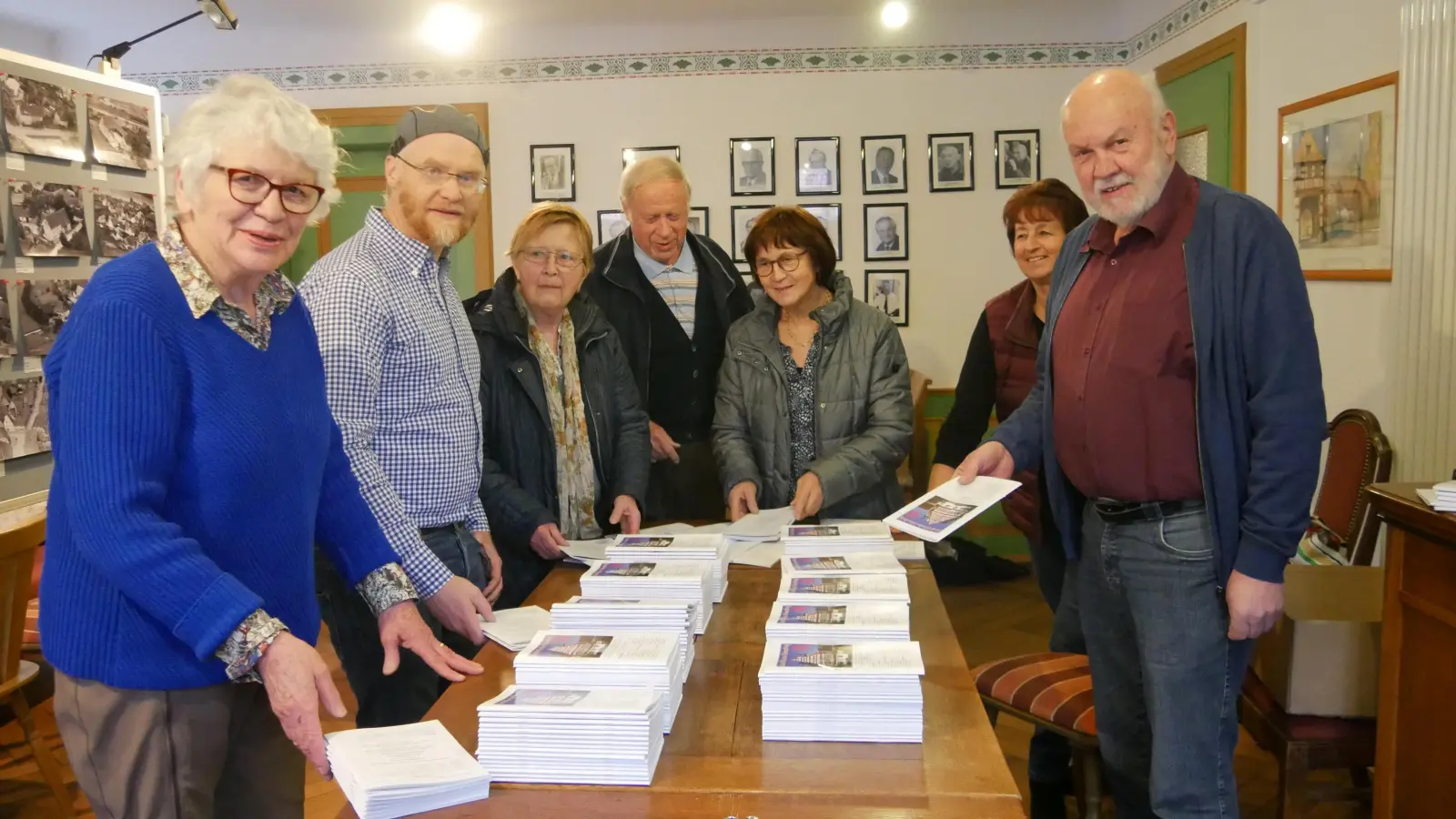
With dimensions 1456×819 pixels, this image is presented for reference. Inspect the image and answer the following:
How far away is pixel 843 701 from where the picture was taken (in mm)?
1451

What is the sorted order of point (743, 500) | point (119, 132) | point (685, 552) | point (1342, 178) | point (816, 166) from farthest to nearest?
point (816, 166) → point (119, 132) → point (1342, 178) → point (743, 500) → point (685, 552)

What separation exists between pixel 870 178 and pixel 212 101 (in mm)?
4778

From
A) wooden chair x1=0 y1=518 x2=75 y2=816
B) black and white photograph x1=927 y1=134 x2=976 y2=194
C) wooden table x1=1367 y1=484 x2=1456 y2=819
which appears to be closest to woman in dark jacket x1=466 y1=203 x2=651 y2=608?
wooden chair x1=0 y1=518 x2=75 y2=816

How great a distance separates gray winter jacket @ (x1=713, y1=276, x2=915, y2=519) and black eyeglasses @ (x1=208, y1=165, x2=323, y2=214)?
1548 millimetres

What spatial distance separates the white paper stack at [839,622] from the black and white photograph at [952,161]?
14.4ft

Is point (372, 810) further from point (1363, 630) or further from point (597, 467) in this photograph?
point (1363, 630)

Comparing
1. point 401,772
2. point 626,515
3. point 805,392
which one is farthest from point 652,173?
point 401,772

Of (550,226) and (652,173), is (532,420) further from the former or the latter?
(652,173)

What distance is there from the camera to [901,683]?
1427 mm

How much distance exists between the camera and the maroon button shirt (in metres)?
1.89

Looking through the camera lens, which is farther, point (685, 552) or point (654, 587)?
point (685, 552)

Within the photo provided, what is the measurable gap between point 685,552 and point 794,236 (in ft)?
3.36

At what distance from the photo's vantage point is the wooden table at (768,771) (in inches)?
50.4

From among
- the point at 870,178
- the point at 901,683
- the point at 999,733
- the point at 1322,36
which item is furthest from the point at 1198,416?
the point at 870,178
